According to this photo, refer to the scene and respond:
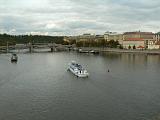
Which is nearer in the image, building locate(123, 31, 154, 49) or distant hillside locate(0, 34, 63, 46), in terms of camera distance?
building locate(123, 31, 154, 49)

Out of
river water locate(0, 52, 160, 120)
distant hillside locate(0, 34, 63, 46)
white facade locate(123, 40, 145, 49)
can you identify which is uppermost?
distant hillside locate(0, 34, 63, 46)

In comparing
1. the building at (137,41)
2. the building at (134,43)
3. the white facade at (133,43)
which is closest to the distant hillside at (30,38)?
the building at (137,41)

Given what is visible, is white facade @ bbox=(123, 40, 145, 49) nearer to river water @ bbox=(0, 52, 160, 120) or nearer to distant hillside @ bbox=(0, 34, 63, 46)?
distant hillside @ bbox=(0, 34, 63, 46)

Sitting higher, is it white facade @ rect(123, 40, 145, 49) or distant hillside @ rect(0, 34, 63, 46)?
distant hillside @ rect(0, 34, 63, 46)

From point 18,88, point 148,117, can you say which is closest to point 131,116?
point 148,117

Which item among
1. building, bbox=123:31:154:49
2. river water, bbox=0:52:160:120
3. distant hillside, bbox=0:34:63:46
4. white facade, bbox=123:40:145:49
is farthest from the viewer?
distant hillside, bbox=0:34:63:46

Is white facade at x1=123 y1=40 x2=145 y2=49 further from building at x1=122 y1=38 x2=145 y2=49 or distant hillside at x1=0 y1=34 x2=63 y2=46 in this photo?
distant hillside at x1=0 y1=34 x2=63 y2=46

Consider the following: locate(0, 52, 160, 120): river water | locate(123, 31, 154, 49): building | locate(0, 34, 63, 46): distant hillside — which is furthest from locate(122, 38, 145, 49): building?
locate(0, 52, 160, 120): river water

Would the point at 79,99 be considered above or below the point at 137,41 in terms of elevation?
below

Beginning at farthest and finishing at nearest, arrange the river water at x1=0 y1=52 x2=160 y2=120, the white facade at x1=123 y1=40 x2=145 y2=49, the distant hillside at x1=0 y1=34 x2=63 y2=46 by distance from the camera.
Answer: the distant hillside at x1=0 y1=34 x2=63 y2=46, the white facade at x1=123 y1=40 x2=145 y2=49, the river water at x1=0 y1=52 x2=160 y2=120

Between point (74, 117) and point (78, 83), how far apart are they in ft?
31.3

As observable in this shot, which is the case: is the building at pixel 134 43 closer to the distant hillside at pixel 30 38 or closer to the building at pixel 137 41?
the building at pixel 137 41

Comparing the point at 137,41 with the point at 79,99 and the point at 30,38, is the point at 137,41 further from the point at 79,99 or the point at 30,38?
the point at 79,99

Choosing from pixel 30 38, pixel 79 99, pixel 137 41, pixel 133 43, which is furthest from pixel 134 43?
pixel 79 99
